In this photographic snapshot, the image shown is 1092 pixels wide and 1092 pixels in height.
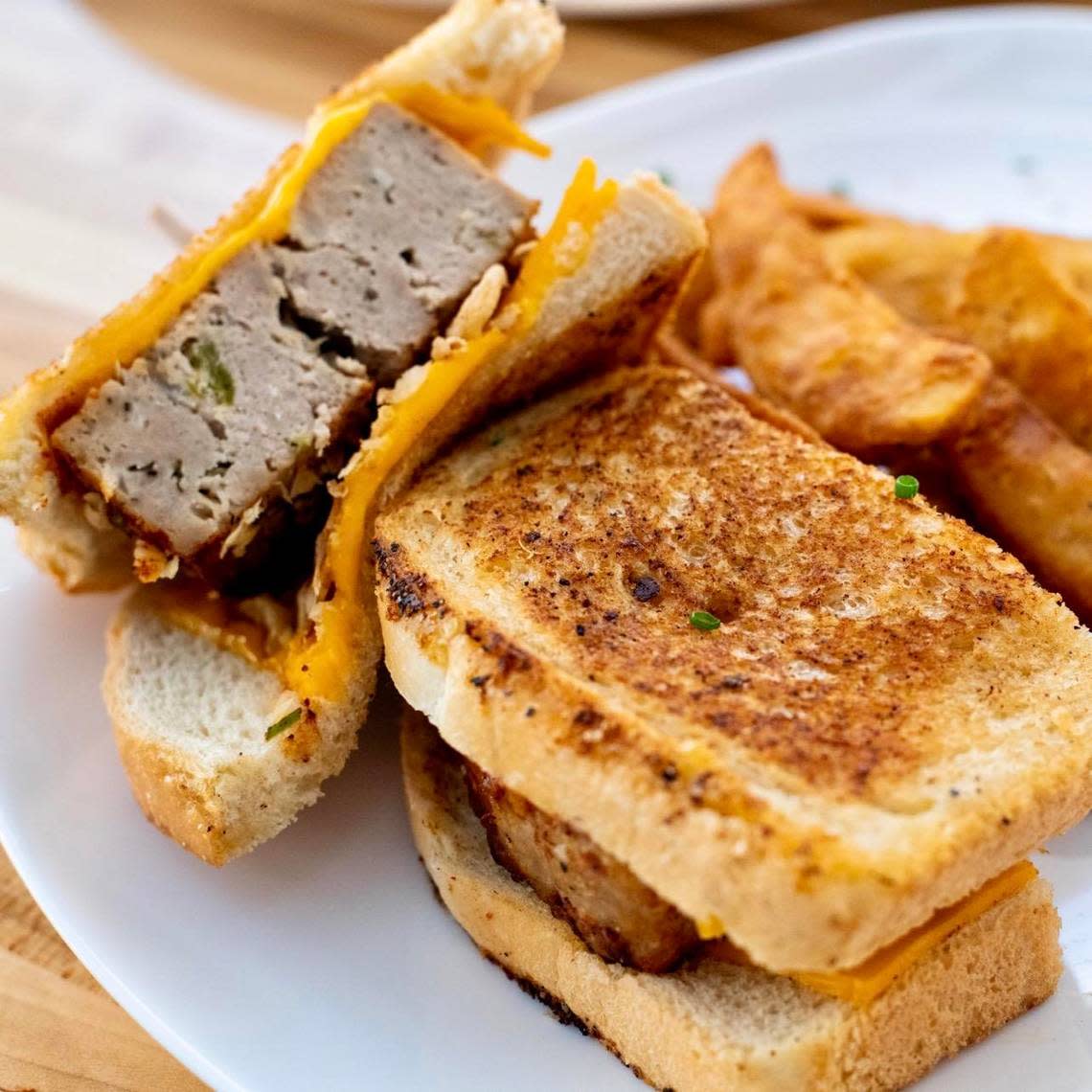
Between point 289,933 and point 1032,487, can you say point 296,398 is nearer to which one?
point 289,933

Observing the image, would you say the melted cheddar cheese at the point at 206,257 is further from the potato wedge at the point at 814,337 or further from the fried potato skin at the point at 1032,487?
the fried potato skin at the point at 1032,487

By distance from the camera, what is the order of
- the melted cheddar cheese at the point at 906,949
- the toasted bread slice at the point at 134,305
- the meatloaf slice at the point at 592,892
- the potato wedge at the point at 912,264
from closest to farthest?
the melted cheddar cheese at the point at 906,949, the meatloaf slice at the point at 592,892, the toasted bread slice at the point at 134,305, the potato wedge at the point at 912,264

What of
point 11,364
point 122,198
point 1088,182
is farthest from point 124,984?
point 1088,182

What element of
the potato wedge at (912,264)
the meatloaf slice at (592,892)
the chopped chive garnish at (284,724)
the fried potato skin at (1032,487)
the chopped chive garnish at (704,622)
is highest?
the potato wedge at (912,264)

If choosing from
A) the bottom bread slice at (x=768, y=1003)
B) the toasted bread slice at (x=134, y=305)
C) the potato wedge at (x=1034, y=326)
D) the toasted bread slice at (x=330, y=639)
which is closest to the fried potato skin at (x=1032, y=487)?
the potato wedge at (x=1034, y=326)

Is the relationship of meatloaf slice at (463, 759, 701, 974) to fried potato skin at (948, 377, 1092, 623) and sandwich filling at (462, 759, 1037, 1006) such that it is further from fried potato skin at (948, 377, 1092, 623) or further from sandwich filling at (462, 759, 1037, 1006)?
fried potato skin at (948, 377, 1092, 623)

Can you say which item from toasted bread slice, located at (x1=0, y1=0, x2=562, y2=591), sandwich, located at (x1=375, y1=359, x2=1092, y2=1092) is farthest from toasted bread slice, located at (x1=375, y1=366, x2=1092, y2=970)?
toasted bread slice, located at (x1=0, y1=0, x2=562, y2=591)

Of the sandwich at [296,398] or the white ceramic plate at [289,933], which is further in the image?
the sandwich at [296,398]

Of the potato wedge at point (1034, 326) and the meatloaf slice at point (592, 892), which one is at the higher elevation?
the potato wedge at point (1034, 326)
